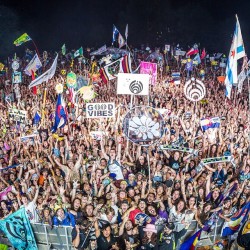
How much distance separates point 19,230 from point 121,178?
6.08ft

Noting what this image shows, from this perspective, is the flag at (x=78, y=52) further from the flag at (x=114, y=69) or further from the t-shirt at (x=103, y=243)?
the t-shirt at (x=103, y=243)

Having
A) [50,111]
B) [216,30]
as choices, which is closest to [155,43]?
[216,30]

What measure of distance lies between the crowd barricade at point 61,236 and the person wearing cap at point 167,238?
0.18 m

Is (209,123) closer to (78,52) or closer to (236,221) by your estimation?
(236,221)

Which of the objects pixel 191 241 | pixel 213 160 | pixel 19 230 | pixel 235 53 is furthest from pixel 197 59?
pixel 19 230

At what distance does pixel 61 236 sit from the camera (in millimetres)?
5223

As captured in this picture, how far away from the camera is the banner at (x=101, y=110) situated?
647cm

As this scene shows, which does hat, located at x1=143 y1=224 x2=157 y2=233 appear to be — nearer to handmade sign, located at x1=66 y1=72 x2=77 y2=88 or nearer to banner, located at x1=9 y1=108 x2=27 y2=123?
banner, located at x1=9 y1=108 x2=27 y2=123

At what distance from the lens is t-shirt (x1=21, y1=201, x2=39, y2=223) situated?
5527 millimetres

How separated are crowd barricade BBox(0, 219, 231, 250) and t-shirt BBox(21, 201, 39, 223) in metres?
0.11

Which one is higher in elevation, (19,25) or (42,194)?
(19,25)

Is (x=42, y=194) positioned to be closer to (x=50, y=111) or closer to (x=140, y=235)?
(x=140, y=235)

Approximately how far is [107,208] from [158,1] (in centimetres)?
518

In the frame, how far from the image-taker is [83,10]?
852 cm
